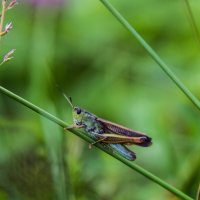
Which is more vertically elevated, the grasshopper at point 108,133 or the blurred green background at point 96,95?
the blurred green background at point 96,95

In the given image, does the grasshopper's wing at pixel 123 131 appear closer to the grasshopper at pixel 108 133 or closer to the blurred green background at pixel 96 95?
the grasshopper at pixel 108 133

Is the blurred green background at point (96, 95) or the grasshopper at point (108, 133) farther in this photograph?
the blurred green background at point (96, 95)

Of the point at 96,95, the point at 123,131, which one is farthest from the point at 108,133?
the point at 96,95

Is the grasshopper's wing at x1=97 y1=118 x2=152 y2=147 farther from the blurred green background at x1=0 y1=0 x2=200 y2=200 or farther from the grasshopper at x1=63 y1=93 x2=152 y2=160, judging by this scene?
the blurred green background at x1=0 y1=0 x2=200 y2=200

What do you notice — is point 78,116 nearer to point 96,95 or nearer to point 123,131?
point 123,131

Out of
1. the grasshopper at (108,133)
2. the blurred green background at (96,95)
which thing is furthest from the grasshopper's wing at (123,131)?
the blurred green background at (96,95)
